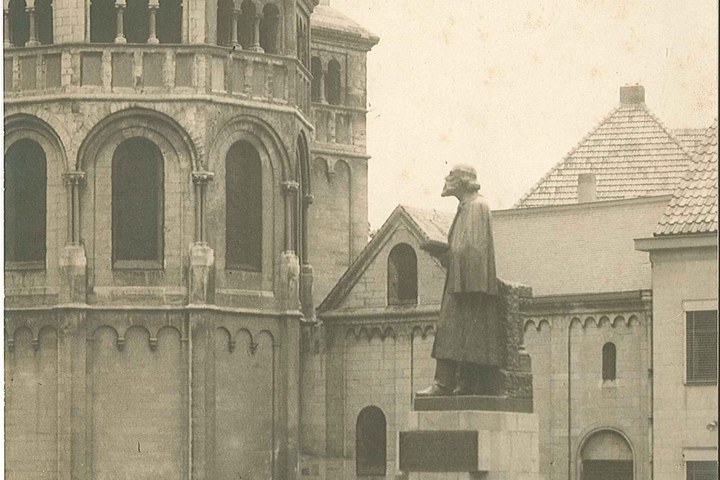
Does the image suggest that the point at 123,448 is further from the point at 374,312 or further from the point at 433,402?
the point at 433,402

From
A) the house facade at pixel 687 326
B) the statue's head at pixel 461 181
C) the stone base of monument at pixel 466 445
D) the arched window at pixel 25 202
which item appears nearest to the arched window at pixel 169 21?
the arched window at pixel 25 202

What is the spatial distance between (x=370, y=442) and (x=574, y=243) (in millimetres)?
7744

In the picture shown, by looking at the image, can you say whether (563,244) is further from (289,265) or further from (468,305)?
(468,305)

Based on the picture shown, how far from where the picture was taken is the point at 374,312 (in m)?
54.5

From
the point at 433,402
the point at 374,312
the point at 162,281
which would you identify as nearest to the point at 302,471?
the point at 374,312

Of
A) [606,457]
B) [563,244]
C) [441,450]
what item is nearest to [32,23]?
[563,244]

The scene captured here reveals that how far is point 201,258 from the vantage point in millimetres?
49344

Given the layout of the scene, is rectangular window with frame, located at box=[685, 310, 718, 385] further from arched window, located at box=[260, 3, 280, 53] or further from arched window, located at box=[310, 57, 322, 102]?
arched window, located at box=[310, 57, 322, 102]

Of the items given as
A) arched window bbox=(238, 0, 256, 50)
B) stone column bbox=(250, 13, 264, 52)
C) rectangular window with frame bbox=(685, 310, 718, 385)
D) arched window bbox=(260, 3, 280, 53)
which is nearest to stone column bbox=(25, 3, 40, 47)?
arched window bbox=(238, 0, 256, 50)

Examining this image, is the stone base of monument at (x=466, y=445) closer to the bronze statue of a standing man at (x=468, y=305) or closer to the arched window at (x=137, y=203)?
the bronze statue of a standing man at (x=468, y=305)

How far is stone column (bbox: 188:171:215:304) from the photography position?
4925 centimetres

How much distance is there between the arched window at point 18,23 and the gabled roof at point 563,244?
35.4ft

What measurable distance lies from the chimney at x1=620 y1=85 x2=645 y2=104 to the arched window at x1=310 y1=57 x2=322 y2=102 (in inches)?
361

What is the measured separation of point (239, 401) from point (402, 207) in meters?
7.37
